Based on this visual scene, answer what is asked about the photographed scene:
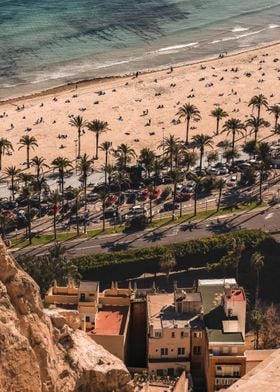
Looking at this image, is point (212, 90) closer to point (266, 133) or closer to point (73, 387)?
point (266, 133)

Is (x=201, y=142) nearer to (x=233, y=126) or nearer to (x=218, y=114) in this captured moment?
(x=233, y=126)

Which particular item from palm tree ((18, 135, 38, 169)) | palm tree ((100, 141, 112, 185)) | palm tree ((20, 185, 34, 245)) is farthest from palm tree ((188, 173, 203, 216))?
palm tree ((18, 135, 38, 169))

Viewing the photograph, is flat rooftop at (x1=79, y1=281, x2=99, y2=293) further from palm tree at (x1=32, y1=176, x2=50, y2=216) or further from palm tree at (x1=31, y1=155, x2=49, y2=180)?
palm tree at (x1=31, y1=155, x2=49, y2=180)

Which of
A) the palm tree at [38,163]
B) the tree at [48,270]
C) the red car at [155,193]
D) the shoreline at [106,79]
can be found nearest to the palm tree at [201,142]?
the red car at [155,193]

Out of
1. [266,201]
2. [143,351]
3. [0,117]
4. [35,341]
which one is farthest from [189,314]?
[0,117]

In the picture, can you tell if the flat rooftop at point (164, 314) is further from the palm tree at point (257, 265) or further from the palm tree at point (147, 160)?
the palm tree at point (147, 160)

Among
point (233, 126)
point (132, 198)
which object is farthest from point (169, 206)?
point (233, 126)
